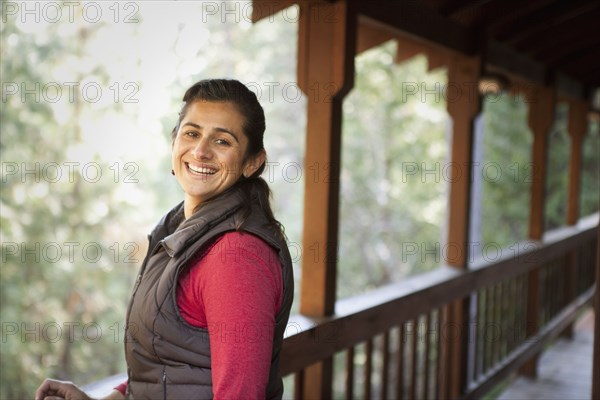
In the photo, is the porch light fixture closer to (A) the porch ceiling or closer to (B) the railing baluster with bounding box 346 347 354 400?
(A) the porch ceiling

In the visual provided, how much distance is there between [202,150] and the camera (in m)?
1.40

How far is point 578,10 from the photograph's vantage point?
428 centimetres

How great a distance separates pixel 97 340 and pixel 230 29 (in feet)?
20.5

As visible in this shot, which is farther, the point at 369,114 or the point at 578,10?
the point at 369,114

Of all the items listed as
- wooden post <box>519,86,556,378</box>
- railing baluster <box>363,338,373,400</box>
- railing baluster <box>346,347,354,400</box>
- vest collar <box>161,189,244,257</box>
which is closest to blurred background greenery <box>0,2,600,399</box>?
wooden post <box>519,86,556,378</box>

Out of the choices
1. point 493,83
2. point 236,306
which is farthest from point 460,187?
point 236,306

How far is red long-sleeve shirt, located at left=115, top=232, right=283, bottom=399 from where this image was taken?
1.19m

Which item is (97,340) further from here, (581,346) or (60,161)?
(581,346)

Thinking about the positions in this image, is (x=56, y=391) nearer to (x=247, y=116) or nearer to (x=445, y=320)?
(x=247, y=116)

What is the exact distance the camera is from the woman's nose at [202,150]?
1.40 m

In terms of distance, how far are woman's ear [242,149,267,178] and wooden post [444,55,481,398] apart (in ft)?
9.69

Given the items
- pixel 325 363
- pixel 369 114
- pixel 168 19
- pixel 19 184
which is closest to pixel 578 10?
pixel 325 363

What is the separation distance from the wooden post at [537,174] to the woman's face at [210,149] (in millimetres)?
4693

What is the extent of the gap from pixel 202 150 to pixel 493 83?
345cm
